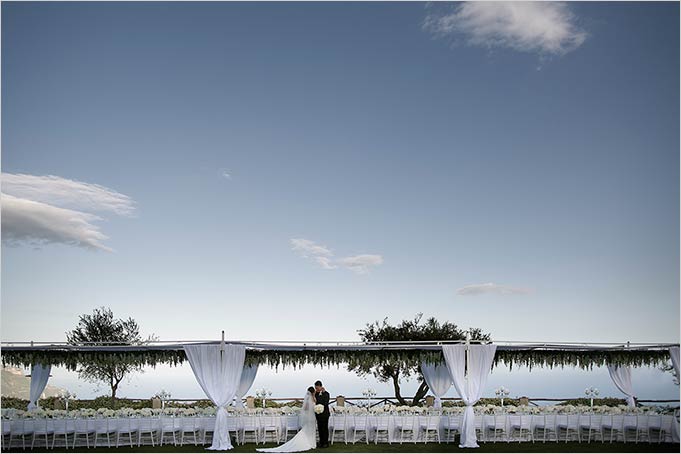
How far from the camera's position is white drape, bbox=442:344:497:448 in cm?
1440

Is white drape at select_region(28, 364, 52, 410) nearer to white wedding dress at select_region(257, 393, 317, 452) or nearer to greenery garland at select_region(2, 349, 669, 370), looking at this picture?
greenery garland at select_region(2, 349, 669, 370)

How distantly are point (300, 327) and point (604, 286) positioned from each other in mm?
10364

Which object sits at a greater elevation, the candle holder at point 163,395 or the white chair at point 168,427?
the candle holder at point 163,395

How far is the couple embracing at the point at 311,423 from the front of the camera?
45.5ft

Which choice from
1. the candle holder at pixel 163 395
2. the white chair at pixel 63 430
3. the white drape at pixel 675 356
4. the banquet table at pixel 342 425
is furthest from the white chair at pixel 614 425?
the white chair at pixel 63 430

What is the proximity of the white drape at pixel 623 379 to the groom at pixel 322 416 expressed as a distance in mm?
6465

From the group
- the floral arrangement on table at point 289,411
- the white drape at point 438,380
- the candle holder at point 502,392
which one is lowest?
Result: the floral arrangement on table at point 289,411

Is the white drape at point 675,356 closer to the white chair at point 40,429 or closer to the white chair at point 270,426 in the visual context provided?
the white chair at point 270,426

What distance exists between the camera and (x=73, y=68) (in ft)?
68.5

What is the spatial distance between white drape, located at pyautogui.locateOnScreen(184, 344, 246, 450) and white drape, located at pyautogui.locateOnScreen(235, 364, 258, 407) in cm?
115

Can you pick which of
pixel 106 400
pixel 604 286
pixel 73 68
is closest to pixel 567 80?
pixel 604 286

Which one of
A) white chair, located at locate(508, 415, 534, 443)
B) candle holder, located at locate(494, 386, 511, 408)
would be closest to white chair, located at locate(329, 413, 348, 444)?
white chair, located at locate(508, 415, 534, 443)

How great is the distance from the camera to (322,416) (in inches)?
561

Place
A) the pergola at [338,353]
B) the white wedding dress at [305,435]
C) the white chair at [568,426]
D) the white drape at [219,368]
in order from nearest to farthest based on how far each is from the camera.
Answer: the white wedding dress at [305,435] → the white drape at [219,368] → the pergola at [338,353] → the white chair at [568,426]
